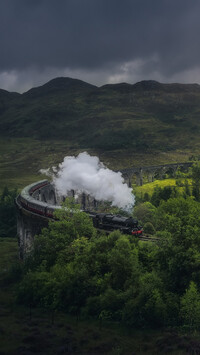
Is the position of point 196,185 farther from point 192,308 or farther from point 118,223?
point 192,308

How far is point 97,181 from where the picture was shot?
54.8 m

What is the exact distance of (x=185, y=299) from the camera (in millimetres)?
25812

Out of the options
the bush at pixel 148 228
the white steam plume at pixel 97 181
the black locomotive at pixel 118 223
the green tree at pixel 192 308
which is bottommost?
the green tree at pixel 192 308

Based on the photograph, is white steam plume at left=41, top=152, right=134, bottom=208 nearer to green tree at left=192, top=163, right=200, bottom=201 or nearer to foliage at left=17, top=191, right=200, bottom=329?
foliage at left=17, top=191, right=200, bottom=329

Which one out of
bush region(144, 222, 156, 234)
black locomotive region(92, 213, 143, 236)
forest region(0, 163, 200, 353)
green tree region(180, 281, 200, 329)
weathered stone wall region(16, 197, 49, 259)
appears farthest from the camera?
weathered stone wall region(16, 197, 49, 259)

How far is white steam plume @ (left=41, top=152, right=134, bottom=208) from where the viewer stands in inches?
2007

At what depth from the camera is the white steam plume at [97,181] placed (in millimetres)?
50969

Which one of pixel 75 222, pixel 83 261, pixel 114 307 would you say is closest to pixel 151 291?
pixel 114 307

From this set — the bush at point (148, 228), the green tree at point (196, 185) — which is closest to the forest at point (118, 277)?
the bush at point (148, 228)

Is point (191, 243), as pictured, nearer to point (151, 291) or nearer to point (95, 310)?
point (151, 291)

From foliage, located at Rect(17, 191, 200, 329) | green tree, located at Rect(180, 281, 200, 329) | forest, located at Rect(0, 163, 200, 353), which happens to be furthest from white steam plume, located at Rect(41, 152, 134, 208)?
green tree, located at Rect(180, 281, 200, 329)

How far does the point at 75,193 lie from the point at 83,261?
45480 mm

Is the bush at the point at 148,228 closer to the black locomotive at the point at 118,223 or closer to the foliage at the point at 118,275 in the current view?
the black locomotive at the point at 118,223

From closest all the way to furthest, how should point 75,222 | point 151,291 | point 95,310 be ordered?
point 151,291
point 95,310
point 75,222
